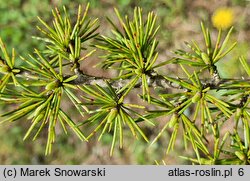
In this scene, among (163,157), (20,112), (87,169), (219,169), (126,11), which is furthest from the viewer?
(126,11)

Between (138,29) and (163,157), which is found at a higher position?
(138,29)

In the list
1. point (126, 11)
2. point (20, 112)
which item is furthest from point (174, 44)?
point (20, 112)

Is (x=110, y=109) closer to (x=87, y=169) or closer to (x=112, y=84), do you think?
(x=112, y=84)

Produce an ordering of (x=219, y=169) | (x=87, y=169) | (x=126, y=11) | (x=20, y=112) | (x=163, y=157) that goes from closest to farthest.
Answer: (x=20, y=112), (x=219, y=169), (x=87, y=169), (x=163, y=157), (x=126, y=11)

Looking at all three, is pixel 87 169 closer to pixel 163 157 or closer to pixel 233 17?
pixel 163 157

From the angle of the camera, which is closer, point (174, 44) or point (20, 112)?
point (20, 112)

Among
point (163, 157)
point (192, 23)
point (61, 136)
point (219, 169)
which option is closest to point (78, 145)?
point (61, 136)

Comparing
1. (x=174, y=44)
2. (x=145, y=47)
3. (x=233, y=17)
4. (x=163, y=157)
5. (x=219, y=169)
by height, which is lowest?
(x=163, y=157)
